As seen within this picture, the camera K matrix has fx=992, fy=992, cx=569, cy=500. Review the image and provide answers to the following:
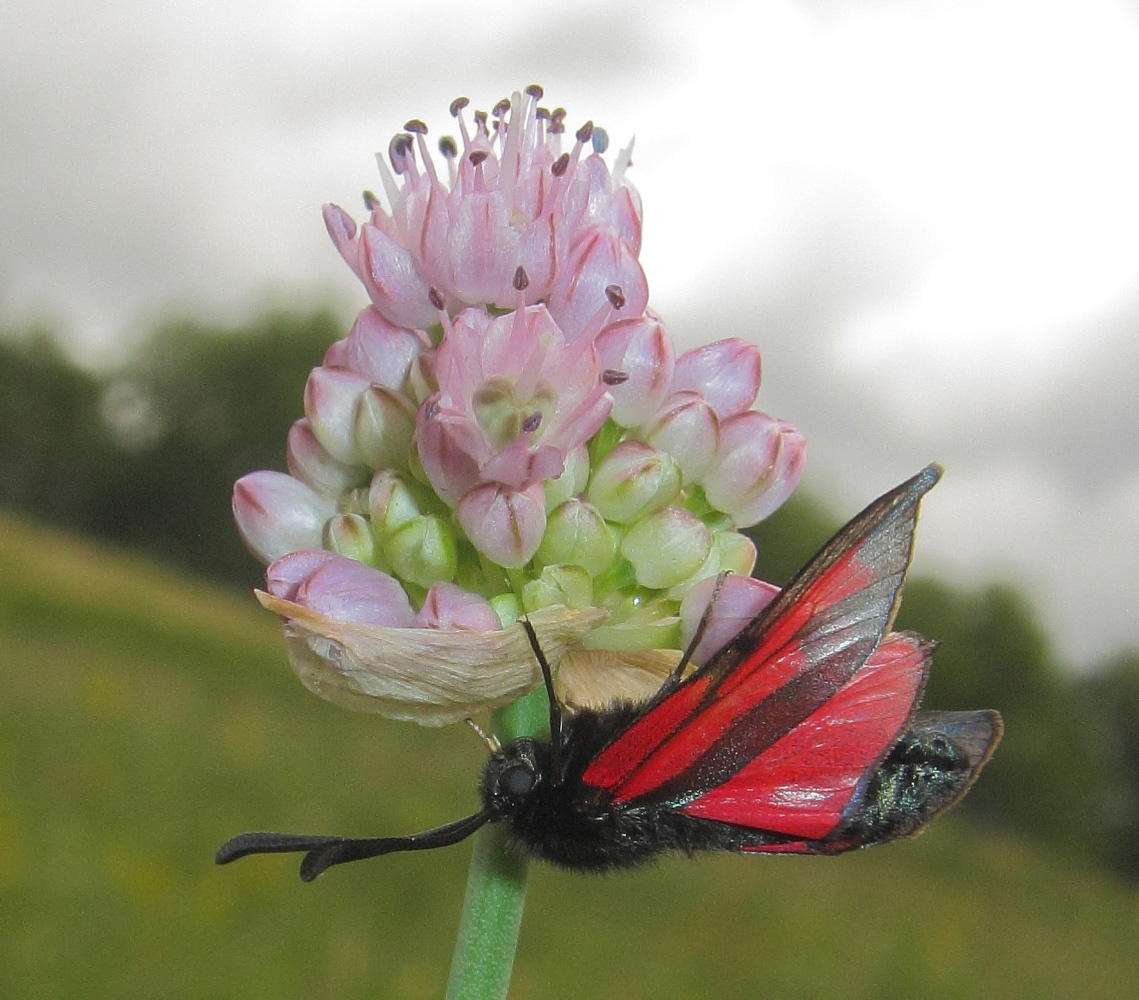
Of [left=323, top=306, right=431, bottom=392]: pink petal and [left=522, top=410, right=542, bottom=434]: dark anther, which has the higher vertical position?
[left=323, top=306, right=431, bottom=392]: pink petal

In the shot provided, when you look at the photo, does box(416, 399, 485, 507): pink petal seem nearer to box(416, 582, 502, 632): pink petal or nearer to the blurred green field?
box(416, 582, 502, 632): pink petal

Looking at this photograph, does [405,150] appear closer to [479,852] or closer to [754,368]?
[754,368]

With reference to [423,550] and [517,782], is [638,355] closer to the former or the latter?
[423,550]

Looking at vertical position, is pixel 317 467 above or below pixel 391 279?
below

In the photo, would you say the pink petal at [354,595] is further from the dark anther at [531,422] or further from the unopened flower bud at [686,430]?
the unopened flower bud at [686,430]

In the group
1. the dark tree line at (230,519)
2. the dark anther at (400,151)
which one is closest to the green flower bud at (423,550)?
the dark anther at (400,151)

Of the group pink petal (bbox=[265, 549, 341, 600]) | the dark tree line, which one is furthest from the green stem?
the dark tree line

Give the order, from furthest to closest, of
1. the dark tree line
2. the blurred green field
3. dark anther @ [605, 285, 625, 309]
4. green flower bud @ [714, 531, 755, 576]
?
the dark tree line
the blurred green field
green flower bud @ [714, 531, 755, 576]
dark anther @ [605, 285, 625, 309]

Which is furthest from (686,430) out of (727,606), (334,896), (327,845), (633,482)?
(334,896)
